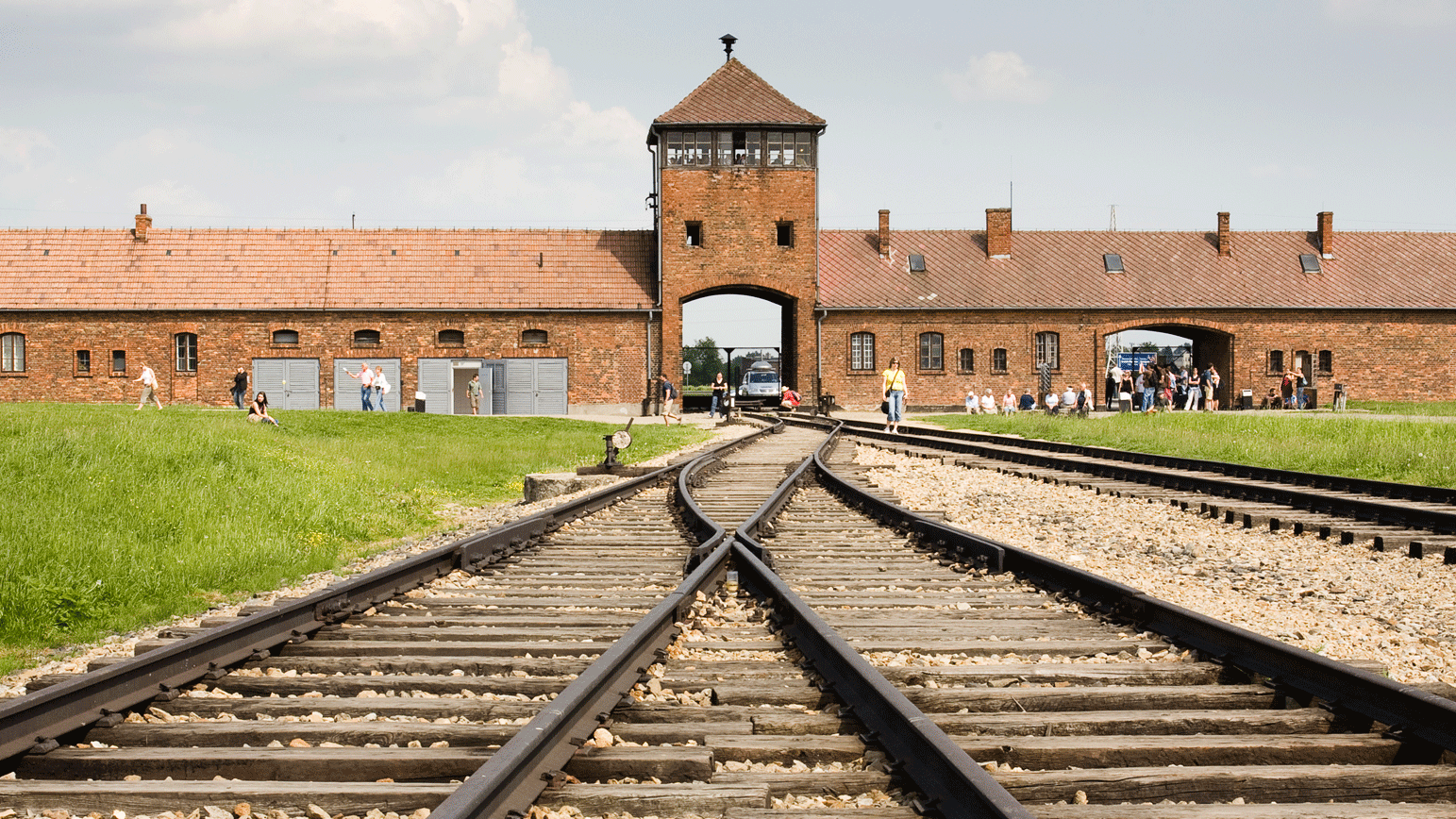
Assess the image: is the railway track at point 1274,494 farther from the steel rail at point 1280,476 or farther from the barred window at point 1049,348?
the barred window at point 1049,348

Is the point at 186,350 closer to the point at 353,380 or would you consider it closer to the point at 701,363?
the point at 353,380

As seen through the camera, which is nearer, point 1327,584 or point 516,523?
point 1327,584

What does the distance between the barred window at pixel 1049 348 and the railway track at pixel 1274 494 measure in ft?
82.2

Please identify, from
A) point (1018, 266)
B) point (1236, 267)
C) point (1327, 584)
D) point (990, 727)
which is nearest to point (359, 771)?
point (990, 727)

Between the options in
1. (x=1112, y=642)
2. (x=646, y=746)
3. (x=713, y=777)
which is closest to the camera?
(x=713, y=777)

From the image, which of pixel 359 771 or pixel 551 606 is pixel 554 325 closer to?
pixel 551 606

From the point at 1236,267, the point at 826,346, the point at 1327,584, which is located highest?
the point at 1236,267

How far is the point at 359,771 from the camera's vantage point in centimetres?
309

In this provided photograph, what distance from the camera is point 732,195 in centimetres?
4041

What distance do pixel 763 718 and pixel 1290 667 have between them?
1.82 m

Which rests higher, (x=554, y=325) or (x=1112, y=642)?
(x=554, y=325)

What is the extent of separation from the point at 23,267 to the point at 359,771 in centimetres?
4518

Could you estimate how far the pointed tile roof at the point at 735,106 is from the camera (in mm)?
39969

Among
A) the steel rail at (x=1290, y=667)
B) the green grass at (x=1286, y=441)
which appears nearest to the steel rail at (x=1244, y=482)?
the green grass at (x=1286, y=441)
